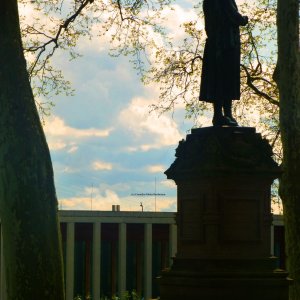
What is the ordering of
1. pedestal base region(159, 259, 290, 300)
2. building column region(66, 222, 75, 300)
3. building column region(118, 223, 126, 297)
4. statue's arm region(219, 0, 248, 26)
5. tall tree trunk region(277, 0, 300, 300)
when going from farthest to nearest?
1. building column region(118, 223, 126, 297)
2. building column region(66, 222, 75, 300)
3. tall tree trunk region(277, 0, 300, 300)
4. statue's arm region(219, 0, 248, 26)
5. pedestal base region(159, 259, 290, 300)

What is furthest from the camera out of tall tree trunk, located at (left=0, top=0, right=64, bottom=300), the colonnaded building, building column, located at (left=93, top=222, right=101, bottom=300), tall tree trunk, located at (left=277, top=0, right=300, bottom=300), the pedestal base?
the colonnaded building

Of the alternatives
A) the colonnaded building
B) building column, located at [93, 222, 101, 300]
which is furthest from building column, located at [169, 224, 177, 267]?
building column, located at [93, 222, 101, 300]

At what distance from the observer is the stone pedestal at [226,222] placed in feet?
37.0

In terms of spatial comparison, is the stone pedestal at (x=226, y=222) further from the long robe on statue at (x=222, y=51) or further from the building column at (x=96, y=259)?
the building column at (x=96, y=259)

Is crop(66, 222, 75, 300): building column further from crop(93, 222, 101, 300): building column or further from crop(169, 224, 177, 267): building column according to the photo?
crop(169, 224, 177, 267): building column

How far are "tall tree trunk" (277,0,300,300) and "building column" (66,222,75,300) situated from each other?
105 ft

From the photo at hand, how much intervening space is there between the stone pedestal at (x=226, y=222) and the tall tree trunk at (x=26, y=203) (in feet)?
5.58

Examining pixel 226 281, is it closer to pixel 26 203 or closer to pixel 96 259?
pixel 26 203

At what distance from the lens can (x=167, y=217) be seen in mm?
51219

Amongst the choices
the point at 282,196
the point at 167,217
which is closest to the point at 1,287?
the point at 167,217

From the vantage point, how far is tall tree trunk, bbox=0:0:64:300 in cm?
1159

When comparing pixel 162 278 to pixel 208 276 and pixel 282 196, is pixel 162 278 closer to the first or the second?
pixel 208 276

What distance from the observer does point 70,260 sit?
49.3 meters

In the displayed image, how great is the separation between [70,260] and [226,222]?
38592 millimetres
